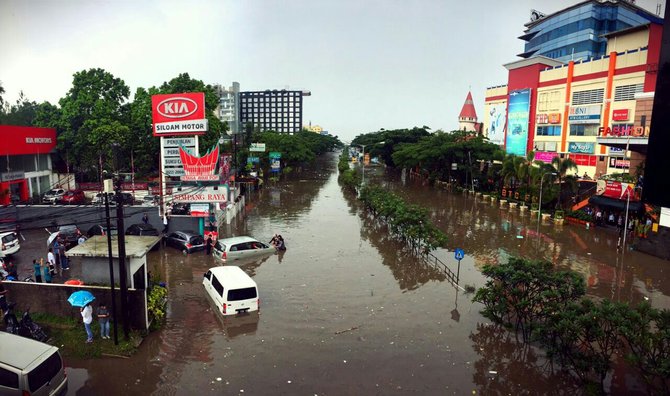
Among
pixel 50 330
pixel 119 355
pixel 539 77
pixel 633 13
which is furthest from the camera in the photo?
pixel 633 13

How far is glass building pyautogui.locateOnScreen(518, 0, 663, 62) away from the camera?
75.9 meters

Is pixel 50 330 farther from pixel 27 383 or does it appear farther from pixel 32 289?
pixel 27 383

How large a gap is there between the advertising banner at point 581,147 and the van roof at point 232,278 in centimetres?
4380

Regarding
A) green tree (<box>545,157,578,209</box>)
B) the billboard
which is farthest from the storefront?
the billboard

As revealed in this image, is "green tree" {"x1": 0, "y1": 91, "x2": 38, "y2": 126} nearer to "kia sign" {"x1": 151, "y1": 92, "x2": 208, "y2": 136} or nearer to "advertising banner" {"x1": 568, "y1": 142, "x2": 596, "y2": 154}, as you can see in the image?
"kia sign" {"x1": 151, "y1": 92, "x2": 208, "y2": 136}

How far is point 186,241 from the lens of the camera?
23.8 m

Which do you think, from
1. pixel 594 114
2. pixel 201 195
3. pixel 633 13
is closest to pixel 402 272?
pixel 201 195

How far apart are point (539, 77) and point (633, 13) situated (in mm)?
43852

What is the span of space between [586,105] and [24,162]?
5567 cm

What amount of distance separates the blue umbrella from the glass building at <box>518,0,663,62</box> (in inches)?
3094

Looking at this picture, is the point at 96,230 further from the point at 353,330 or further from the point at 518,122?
the point at 518,122

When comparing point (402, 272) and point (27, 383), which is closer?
point (27, 383)

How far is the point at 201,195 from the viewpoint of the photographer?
25.6m

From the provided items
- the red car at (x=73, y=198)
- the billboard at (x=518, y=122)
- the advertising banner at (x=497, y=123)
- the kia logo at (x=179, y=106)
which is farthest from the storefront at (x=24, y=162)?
the advertising banner at (x=497, y=123)
